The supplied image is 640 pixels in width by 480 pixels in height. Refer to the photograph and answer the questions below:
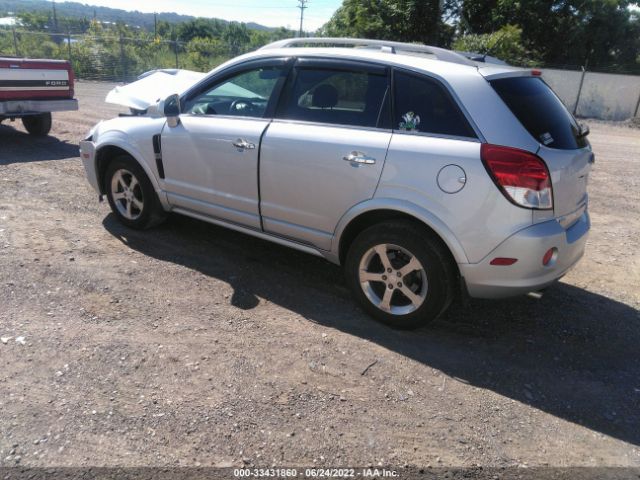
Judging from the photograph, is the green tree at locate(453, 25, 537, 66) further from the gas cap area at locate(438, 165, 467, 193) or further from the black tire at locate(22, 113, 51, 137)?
the gas cap area at locate(438, 165, 467, 193)

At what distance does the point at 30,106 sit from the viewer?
8.84 meters

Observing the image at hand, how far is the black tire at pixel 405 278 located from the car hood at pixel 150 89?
307 cm

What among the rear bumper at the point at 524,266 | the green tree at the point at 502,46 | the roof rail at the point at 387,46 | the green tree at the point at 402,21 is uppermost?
the green tree at the point at 402,21

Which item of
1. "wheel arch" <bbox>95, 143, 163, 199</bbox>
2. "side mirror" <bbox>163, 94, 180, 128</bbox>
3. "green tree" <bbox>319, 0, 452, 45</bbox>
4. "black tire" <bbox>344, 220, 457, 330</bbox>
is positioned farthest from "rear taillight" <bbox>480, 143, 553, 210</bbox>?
"green tree" <bbox>319, 0, 452, 45</bbox>

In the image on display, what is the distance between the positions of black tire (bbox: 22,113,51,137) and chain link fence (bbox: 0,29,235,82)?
49.8 feet

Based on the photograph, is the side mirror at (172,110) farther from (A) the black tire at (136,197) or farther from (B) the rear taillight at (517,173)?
(B) the rear taillight at (517,173)

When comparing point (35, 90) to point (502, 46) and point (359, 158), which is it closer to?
point (359, 158)

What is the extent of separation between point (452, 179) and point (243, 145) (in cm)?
174

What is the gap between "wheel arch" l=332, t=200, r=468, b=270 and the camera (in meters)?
3.38

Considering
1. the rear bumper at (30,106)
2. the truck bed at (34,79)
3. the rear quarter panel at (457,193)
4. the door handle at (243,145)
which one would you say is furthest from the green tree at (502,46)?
the rear quarter panel at (457,193)

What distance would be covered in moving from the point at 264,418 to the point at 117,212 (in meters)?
3.32

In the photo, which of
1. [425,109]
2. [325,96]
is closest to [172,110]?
[325,96]

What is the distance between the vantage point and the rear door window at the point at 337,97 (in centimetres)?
371

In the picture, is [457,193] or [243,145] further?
[243,145]
